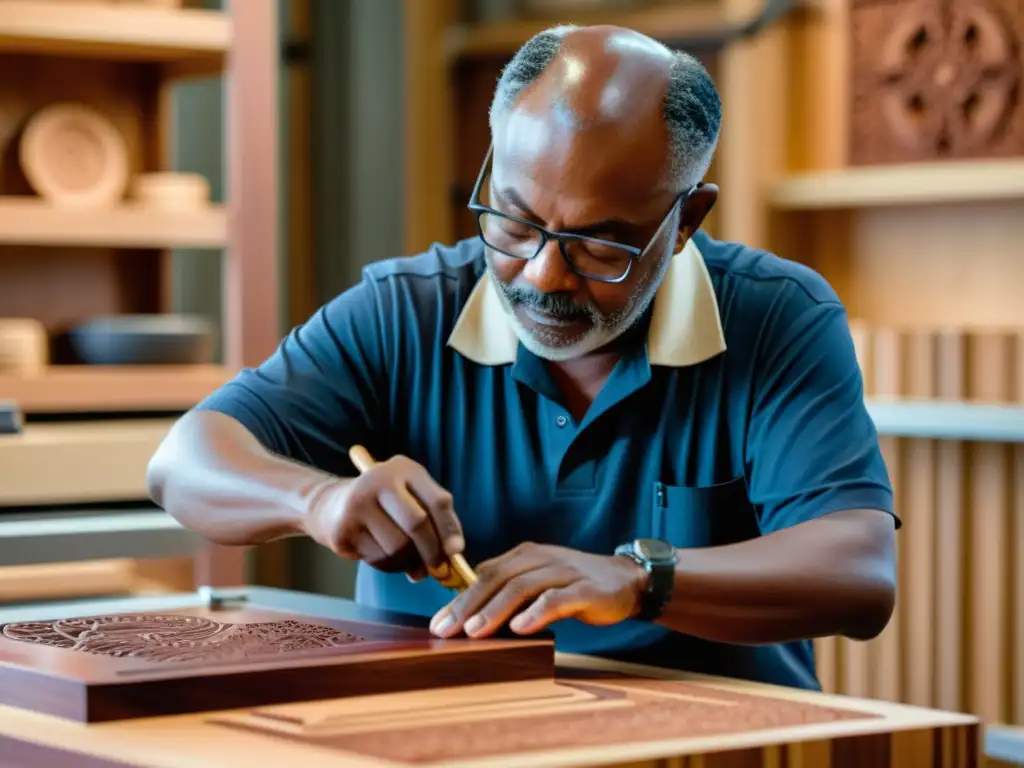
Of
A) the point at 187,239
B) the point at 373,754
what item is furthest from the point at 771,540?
the point at 187,239

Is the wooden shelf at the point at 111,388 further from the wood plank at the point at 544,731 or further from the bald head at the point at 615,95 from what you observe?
the wood plank at the point at 544,731

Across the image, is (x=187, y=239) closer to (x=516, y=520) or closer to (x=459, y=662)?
(x=516, y=520)

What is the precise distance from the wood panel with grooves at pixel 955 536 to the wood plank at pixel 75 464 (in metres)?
1.50

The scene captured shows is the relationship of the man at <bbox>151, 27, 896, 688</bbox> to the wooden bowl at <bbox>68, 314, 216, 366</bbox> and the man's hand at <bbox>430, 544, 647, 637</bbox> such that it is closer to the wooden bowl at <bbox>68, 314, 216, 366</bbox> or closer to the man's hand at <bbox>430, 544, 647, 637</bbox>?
the man's hand at <bbox>430, 544, 647, 637</bbox>

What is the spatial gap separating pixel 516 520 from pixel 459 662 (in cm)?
51

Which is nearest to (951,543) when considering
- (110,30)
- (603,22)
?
(603,22)

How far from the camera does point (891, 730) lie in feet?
4.54

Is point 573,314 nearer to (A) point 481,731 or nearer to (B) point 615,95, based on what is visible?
(B) point 615,95

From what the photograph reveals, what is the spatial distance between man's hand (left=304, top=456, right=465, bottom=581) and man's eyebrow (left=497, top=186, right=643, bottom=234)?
1.07 ft

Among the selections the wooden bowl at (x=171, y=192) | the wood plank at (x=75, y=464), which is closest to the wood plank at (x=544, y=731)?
the wood plank at (x=75, y=464)

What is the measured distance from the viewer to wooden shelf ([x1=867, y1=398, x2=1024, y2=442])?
10.2 ft

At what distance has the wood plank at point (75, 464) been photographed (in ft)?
10.6

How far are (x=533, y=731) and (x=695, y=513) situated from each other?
665 mm

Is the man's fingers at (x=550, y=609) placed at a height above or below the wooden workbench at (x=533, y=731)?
above
